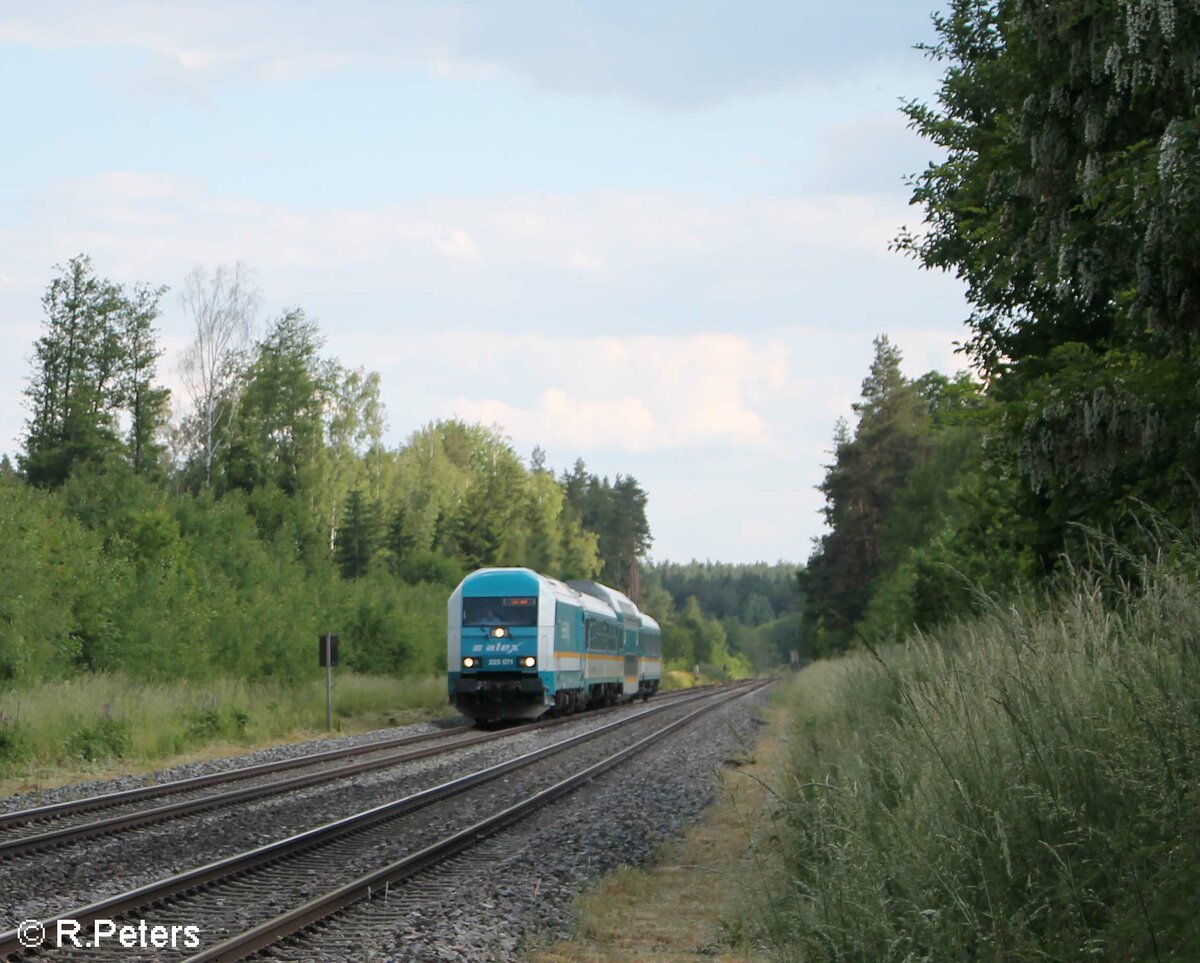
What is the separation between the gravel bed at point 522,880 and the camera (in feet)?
26.2

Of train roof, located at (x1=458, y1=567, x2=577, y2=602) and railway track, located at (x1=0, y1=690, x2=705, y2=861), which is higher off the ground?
train roof, located at (x1=458, y1=567, x2=577, y2=602)

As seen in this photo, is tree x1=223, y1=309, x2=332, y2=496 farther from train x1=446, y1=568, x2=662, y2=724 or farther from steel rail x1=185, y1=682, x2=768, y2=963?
steel rail x1=185, y1=682, x2=768, y2=963

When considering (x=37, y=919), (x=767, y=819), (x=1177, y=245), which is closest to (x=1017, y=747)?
(x=1177, y=245)

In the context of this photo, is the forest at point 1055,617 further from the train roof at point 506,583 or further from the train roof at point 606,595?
the train roof at point 606,595

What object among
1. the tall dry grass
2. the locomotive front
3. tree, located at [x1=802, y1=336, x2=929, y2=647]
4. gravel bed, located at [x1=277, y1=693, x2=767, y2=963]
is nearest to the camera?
gravel bed, located at [x1=277, y1=693, x2=767, y2=963]

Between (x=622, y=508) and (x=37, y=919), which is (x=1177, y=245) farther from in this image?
(x=622, y=508)

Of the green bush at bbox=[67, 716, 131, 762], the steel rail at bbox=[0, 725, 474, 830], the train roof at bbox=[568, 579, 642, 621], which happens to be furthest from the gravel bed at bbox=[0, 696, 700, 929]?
the train roof at bbox=[568, 579, 642, 621]

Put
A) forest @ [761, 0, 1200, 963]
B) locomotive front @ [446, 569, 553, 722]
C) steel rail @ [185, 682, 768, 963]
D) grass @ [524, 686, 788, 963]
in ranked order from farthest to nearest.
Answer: locomotive front @ [446, 569, 553, 722]
grass @ [524, 686, 788, 963]
steel rail @ [185, 682, 768, 963]
forest @ [761, 0, 1200, 963]

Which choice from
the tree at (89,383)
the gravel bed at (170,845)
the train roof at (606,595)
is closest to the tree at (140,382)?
the tree at (89,383)

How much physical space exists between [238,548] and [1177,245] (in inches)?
1513

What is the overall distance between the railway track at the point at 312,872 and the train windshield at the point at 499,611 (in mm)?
11708

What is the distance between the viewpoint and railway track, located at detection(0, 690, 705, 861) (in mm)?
12203

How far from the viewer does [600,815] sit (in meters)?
14.6

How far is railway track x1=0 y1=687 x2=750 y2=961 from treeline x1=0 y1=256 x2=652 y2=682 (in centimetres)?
1510
